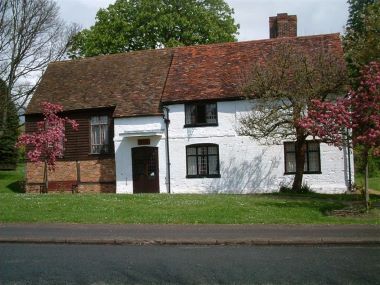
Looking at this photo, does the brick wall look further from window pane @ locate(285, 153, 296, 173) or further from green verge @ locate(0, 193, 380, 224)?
window pane @ locate(285, 153, 296, 173)

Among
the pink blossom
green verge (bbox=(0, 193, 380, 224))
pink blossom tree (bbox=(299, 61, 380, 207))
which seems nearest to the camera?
green verge (bbox=(0, 193, 380, 224))

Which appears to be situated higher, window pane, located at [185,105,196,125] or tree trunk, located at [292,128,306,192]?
window pane, located at [185,105,196,125]

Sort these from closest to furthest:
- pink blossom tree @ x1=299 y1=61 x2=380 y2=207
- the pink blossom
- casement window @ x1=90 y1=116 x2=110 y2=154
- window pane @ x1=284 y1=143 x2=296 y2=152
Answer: pink blossom tree @ x1=299 y1=61 x2=380 y2=207
window pane @ x1=284 y1=143 x2=296 y2=152
the pink blossom
casement window @ x1=90 y1=116 x2=110 y2=154

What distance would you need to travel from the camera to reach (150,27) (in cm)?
4294

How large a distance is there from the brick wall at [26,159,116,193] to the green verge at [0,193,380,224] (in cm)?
816

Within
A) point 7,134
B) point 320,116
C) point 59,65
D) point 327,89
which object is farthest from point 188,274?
point 7,134

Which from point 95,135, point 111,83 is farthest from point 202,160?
point 111,83

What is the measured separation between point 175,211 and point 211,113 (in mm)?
11066

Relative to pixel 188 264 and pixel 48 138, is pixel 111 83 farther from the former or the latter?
pixel 188 264

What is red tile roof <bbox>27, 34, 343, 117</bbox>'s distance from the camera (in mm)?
27938

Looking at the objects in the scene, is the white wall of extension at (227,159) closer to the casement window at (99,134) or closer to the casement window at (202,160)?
the casement window at (202,160)

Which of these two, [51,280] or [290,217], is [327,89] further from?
[51,280]

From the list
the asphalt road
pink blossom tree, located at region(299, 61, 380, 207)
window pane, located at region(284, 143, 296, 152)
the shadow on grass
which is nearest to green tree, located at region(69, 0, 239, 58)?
window pane, located at region(284, 143, 296, 152)

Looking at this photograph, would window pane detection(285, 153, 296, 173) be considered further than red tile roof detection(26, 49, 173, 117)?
No
